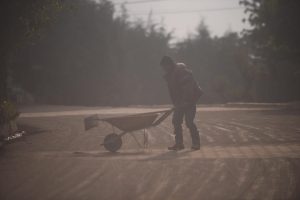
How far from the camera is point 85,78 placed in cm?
4747

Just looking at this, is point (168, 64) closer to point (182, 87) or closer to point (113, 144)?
point (182, 87)

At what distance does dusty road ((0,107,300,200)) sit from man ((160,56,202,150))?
1.63 ft

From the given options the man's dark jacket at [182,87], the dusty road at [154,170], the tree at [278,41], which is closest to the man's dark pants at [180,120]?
the man's dark jacket at [182,87]

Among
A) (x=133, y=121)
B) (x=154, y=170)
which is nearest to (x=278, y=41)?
(x=133, y=121)

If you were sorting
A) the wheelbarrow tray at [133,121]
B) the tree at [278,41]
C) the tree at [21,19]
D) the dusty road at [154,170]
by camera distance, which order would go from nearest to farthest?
the dusty road at [154,170] → the wheelbarrow tray at [133,121] → the tree at [21,19] → the tree at [278,41]

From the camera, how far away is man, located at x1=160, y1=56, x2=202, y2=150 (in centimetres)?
1163

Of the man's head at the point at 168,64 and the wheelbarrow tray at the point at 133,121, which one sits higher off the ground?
the man's head at the point at 168,64

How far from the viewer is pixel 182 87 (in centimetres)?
1169

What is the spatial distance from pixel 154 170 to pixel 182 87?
3.37 m

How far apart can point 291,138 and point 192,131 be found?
2965 mm

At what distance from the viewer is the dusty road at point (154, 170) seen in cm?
702

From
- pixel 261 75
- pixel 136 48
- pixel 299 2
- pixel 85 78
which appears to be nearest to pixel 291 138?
pixel 299 2

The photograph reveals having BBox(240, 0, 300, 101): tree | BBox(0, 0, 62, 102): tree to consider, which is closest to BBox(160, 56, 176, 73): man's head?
BBox(0, 0, 62, 102): tree

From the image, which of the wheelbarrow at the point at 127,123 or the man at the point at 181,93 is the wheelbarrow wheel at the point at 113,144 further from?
the man at the point at 181,93
